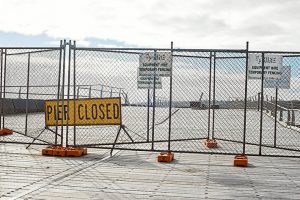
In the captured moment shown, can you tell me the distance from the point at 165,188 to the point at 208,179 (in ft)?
3.98

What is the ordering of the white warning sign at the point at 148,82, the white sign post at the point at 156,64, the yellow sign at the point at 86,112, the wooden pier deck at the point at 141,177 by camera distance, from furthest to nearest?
the yellow sign at the point at 86,112 < the white warning sign at the point at 148,82 < the white sign post at the point at 156,64 < the wooden pier deck at the point at 141,177

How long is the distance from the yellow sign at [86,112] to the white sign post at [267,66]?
3.17 meters

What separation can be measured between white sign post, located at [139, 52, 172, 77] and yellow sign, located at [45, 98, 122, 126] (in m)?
1.01

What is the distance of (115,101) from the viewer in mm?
11109

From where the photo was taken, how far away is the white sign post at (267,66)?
10.3 metres

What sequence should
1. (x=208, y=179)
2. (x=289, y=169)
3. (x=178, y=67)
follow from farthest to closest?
(x=178, y=67), (x=289, y=169), (x=208, y=179)

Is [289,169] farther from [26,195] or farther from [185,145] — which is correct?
[26,195]


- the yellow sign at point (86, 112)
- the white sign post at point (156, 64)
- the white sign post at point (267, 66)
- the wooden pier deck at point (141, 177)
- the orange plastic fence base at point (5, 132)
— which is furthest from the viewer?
the orange plastic fence base at point (5, 132)

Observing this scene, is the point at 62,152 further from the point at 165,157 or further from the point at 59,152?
the point at 165,157

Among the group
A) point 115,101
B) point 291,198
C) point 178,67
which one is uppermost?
point 178,67

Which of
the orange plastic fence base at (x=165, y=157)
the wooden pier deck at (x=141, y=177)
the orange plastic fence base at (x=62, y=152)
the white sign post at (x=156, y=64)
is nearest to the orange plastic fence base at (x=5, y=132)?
the wooden pier deck at (x=141, y=177)

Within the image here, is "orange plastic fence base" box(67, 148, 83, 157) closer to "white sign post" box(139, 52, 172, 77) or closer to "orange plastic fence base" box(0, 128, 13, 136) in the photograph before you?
"white sign post" box(139, 52, 172, 77)

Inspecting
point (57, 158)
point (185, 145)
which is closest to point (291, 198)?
point (57, 158)

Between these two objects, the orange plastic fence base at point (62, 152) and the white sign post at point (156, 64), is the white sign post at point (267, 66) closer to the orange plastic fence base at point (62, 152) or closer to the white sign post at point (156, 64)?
the white sign post at point (156, 64)
